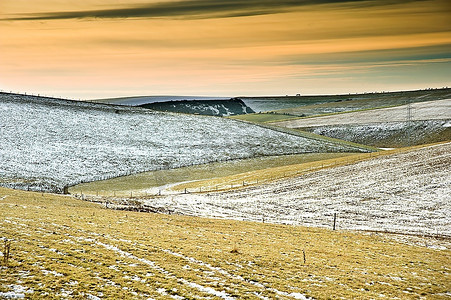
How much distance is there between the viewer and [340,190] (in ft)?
168

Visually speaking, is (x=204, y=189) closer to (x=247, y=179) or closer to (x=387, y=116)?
(x=247, y=179)

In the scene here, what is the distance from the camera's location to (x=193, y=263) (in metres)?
18.6

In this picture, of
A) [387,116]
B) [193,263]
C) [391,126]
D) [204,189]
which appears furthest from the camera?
[387,116]

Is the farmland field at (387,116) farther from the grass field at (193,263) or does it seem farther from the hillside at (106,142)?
the grass field at (193,263)

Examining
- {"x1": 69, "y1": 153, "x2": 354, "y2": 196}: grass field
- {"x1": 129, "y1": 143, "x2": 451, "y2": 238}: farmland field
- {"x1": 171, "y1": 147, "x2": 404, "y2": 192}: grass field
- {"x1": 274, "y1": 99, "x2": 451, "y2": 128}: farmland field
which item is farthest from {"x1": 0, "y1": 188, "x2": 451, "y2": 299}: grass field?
{"x1": 274, "y1": 99, "x2": 451, "y2": 128}: farmland field

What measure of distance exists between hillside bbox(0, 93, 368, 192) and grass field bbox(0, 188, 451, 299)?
123 feet

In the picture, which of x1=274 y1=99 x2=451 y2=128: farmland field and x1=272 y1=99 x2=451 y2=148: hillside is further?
x1=274 y1=99 x2=451 y2=128: farmland field

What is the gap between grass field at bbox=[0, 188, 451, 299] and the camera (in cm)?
1448

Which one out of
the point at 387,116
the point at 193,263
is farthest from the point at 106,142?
the point at 387,116

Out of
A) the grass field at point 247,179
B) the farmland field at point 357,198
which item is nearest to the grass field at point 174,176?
the grass field at point 247,179

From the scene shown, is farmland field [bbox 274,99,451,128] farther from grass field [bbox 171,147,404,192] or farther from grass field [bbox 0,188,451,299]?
grass field [bbox 0,188,451,299]

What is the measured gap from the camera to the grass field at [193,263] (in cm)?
1448

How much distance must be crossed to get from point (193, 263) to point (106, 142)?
74.4 meters

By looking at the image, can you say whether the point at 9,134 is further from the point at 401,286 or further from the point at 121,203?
the point at 401,286
